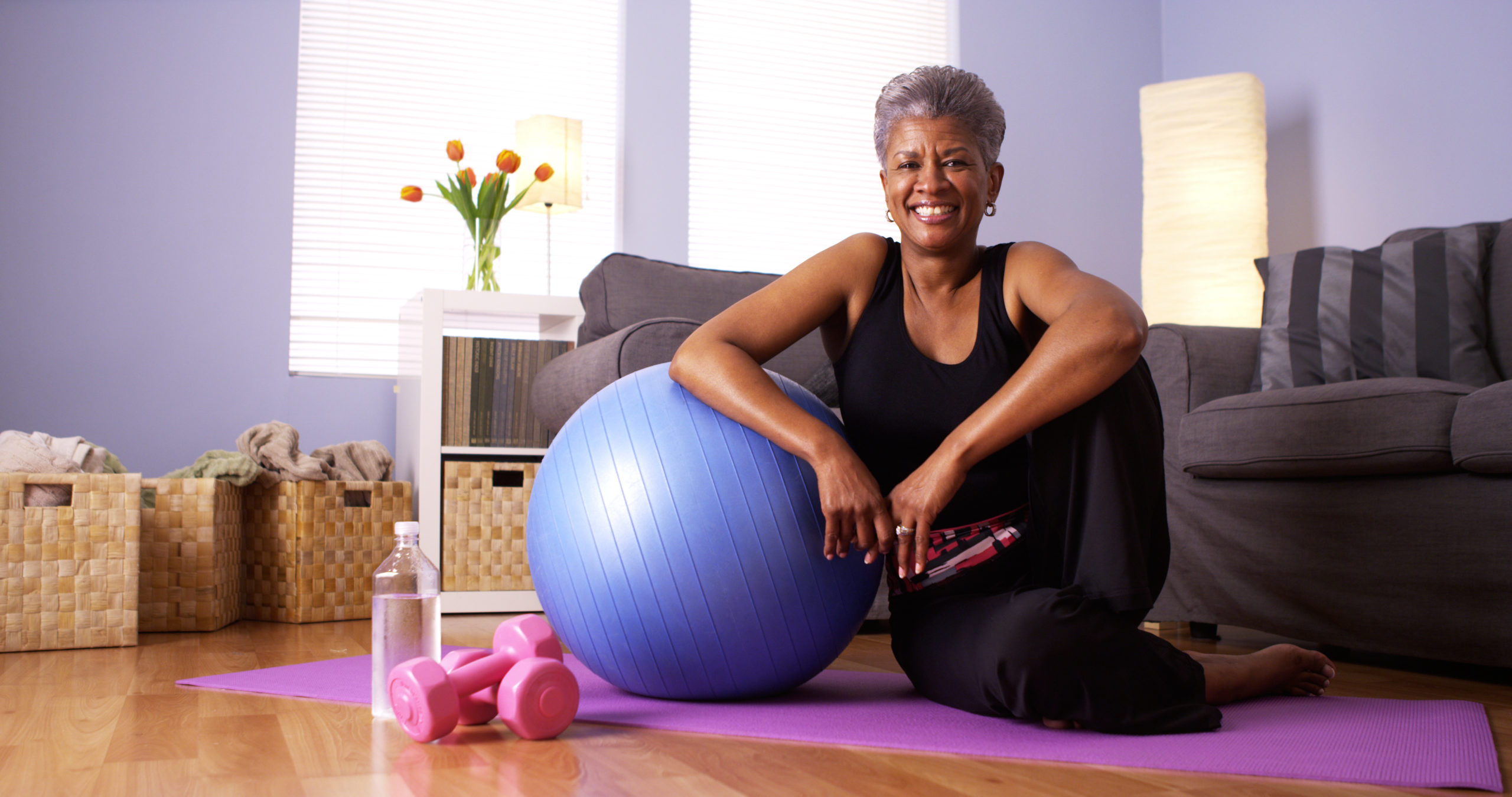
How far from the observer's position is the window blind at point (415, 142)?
3768 millimetres

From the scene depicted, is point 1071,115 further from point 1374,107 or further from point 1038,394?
point 1038,394

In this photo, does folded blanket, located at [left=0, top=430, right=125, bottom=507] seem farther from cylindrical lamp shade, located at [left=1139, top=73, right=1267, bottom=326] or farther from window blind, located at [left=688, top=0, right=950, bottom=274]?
cylindrical lamp shade, located at [left=1139, top=73, right=1267, bottom=326]

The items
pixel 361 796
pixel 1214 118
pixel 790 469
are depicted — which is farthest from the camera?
pixel 1214 118

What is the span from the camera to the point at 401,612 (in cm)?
154

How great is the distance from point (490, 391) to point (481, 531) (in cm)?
38

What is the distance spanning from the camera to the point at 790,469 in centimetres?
144

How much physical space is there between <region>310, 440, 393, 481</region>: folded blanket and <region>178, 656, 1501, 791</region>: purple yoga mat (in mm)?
1302

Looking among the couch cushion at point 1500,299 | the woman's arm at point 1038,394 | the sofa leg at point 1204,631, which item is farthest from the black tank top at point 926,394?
the couch cushion at point 1500,299

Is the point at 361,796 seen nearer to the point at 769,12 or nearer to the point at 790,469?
the point at 790,469

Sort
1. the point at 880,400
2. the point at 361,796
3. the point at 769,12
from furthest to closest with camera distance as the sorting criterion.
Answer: the point at 769,12 < the point at 880,400 < the point at 361,796

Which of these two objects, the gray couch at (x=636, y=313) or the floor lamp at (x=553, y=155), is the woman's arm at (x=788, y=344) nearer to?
the gray couch at (x=636, y=313)

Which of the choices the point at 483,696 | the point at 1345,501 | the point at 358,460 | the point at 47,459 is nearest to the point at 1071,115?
the point at 1345,501

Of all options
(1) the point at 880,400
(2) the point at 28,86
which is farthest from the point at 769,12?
Answer: (1) the point at 880,400

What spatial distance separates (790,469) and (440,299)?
1850 millimetres
